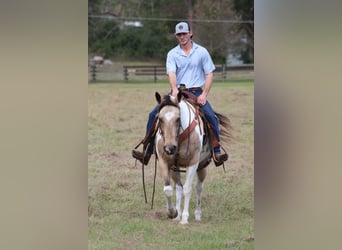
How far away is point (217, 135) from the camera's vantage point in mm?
4695

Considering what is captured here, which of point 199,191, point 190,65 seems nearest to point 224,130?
point 199,191

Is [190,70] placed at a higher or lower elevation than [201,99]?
higher

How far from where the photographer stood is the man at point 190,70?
14.6 feet

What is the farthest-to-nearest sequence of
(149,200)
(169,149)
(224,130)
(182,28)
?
(149,200), (224,130), (182,28), (169,149)

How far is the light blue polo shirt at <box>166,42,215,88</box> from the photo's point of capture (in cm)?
446

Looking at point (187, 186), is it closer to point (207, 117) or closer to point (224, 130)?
point (207, 117)

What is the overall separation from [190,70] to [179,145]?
0.55 meters

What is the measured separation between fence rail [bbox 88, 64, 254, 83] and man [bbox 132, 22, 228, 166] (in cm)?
1188

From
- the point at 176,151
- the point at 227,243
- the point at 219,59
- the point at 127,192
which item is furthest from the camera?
the point at 219,59

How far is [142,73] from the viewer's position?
17.0 metres

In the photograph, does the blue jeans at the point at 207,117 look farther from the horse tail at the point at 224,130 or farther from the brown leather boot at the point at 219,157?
the horse tail at the point at 224,130
